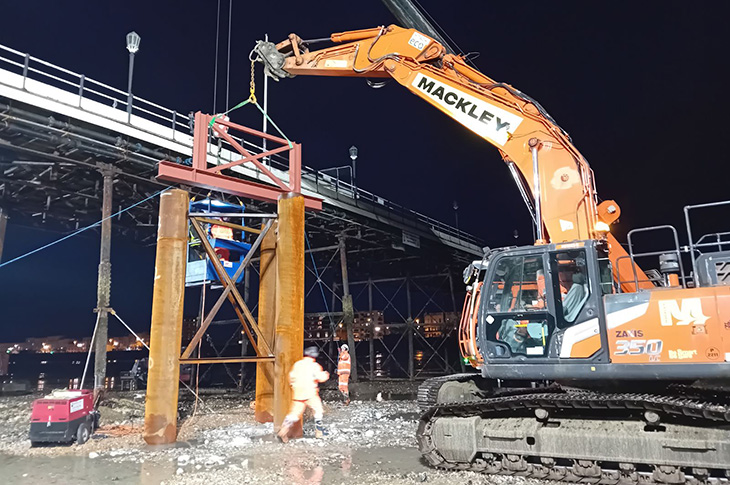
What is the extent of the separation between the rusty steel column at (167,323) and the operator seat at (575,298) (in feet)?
21.7

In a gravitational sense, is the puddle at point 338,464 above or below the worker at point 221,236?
below

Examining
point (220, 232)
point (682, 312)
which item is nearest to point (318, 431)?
point (220, 232)

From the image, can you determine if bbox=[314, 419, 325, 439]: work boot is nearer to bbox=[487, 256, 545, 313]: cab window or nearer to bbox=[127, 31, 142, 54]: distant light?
bbox=[487, 256, 545, 313]: cab window

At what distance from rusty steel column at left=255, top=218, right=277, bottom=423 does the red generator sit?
11.3ft

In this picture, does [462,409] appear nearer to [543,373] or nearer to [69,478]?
[543,373]

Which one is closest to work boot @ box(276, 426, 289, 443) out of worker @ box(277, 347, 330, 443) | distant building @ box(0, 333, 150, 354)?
worker @ box(277, 347, 330, 443)

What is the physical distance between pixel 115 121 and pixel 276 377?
26.6ft

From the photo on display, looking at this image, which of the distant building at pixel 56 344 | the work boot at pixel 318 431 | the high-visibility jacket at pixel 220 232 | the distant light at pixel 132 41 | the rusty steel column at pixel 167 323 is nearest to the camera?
the rusty steel column at pixel 167 323

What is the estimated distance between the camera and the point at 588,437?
247 inches

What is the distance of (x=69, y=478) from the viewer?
7109 millimetres

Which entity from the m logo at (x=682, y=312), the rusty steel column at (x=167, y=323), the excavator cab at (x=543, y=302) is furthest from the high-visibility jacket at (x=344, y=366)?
the m logo at (x=682, y=312)

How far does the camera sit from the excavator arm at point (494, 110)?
769 centimetres

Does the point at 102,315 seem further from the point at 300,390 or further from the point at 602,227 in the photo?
the point at 602,227

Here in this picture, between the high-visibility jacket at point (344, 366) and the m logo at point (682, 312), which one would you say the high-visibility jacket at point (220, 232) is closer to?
the high-visibility jacket at point (344, 366)
